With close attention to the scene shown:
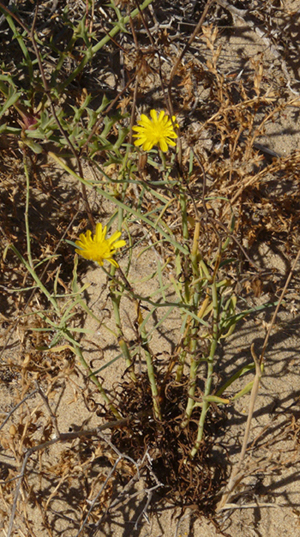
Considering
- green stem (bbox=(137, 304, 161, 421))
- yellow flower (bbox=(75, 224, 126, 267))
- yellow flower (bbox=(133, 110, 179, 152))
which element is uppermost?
yellow flower (bbox=(133, 110, 179, 152))

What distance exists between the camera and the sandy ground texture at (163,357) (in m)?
1.46

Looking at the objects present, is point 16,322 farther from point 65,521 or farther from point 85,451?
point 65,521

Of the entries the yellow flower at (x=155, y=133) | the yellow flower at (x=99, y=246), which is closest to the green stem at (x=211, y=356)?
the yellow flower at (x=99, y=246)

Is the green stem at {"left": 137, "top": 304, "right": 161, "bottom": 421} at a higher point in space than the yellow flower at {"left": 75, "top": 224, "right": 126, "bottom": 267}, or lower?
lower

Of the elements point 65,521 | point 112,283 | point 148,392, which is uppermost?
point 112,283

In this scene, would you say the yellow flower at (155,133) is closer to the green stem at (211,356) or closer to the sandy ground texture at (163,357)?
the sandy ground texture at (163,357)

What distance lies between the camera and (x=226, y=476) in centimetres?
155

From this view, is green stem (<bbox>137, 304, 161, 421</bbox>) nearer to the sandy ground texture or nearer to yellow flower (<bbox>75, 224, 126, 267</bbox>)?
the sandy ground texture

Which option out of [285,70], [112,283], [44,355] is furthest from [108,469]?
[285,70]

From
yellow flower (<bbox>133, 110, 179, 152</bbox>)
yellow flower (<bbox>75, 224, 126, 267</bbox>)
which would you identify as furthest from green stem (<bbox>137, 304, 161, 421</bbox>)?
yellow flower (<bbox>133, 110, 179, 152</bbox>)

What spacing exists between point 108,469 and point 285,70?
165 cm

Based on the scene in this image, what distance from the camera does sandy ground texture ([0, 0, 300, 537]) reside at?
1.46 meters

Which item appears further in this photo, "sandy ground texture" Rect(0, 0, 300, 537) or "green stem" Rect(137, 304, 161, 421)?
"sandy ground texture" Rect(0, 0, 300, 537)

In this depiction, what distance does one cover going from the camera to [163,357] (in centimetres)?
175
